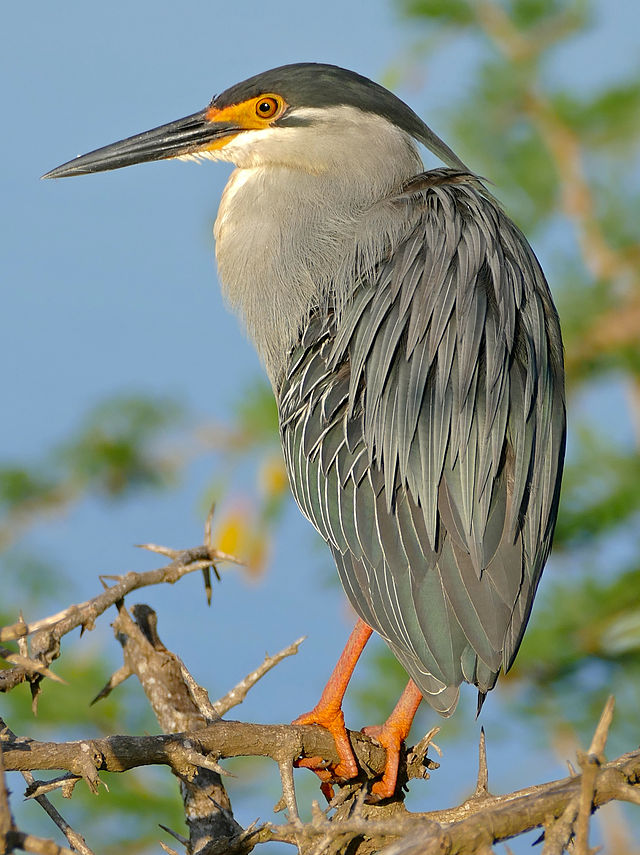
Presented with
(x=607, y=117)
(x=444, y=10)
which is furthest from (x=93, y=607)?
(x=444, y=10)

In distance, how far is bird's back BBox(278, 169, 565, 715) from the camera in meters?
1.61

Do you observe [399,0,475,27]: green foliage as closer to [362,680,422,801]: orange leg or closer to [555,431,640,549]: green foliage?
[555,431,640,549]: green foliage

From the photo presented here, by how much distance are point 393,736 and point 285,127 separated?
4.45 feet

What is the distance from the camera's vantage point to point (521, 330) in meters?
1.90

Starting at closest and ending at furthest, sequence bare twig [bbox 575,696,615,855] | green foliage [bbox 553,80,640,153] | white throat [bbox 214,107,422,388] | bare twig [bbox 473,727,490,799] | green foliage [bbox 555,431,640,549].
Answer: bare twig [bbox 575,696,615,855] < bare twig [bbox 473,727,490,799] < white throat [bbox 214,107,422,388] < green foliage [bbox 555,431,640,549] < green foliage [bbox 553,80,640,153]

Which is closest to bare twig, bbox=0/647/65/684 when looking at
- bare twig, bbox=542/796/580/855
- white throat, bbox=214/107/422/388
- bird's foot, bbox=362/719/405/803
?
bare twig, bbox=542/796/580/855

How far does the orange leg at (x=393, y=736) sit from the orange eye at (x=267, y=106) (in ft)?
4.31

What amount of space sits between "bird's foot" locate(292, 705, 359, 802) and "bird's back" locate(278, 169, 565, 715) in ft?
0.60

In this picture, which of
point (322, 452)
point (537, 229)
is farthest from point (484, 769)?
point (537, 229)

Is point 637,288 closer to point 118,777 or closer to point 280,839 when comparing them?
point 118,777

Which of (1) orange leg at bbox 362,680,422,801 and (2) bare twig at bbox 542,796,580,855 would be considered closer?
(2) bare twig at bbox 542,796,580,855

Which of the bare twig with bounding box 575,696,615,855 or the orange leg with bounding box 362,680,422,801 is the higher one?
the orange leg with bounding box 362,680,422,801

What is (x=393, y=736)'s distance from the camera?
1742mm

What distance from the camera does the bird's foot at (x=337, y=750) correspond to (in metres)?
1.68
